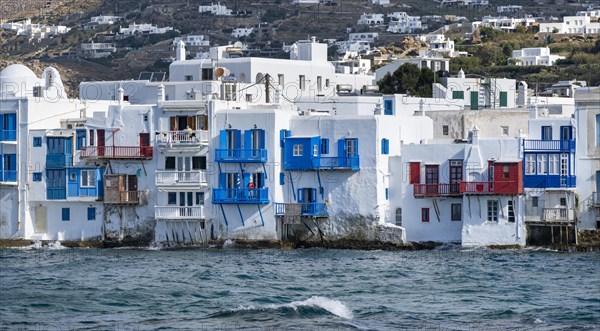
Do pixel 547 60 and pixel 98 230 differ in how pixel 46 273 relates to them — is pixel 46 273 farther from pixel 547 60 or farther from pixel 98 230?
pixel 547 60

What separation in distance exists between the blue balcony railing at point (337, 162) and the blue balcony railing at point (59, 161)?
33.8ft

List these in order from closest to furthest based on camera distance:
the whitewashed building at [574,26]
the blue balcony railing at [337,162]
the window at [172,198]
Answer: the blue balcony railing at [337,162] → the window at [172,198] → the whitewashed building at [574,26]

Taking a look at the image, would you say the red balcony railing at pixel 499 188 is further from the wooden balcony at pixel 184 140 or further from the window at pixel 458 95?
the window at pixel 458 95

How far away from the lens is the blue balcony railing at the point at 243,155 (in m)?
66.2

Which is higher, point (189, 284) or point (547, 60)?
point (547, 60)

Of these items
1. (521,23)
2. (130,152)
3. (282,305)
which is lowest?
(282,305)

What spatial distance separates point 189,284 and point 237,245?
11238mm

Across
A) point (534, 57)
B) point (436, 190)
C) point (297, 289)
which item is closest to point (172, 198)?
point (436, 190)

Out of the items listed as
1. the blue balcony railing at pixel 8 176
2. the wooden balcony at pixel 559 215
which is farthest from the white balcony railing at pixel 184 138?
the wooden balcony at pixel 559 215

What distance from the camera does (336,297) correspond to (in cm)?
5209

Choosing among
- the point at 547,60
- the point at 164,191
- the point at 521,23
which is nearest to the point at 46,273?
the point at 164,191

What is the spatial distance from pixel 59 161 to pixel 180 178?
17.6 feet

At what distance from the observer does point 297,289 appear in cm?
5441

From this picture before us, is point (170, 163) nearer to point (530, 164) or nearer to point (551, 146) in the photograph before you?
point (530, 164)
